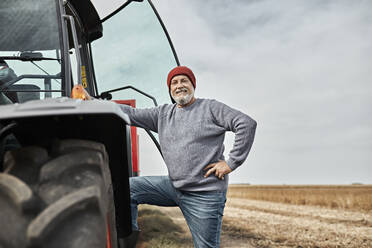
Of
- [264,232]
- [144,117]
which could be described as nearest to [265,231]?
[264,232]

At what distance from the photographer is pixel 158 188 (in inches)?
113

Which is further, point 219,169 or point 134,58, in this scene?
point 134,58

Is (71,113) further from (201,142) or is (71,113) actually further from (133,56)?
(133,56)

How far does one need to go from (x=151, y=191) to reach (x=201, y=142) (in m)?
0.67

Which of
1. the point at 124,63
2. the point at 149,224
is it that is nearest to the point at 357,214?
the point at 149,224

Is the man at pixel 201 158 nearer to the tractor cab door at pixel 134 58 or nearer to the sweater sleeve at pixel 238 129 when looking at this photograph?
the sweater sleeve at pixel 238 129

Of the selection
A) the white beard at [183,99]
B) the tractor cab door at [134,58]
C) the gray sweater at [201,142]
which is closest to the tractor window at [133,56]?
the tractor cab door at [134,58]

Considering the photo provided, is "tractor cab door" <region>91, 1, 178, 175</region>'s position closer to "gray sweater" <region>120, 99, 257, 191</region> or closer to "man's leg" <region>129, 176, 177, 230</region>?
"man's leg" <region>129, 176, 177, 230</region>

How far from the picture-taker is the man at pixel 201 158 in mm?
2604

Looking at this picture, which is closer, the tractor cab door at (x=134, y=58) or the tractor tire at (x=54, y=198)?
the tractor tire at (x=54, y=198)

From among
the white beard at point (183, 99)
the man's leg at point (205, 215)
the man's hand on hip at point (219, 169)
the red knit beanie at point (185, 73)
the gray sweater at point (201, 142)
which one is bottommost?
the man's leg at point (205, 215)

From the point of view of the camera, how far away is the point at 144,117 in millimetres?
2898

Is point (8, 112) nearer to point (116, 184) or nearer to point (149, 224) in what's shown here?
point (116, 184)

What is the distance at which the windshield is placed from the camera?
193 cm
